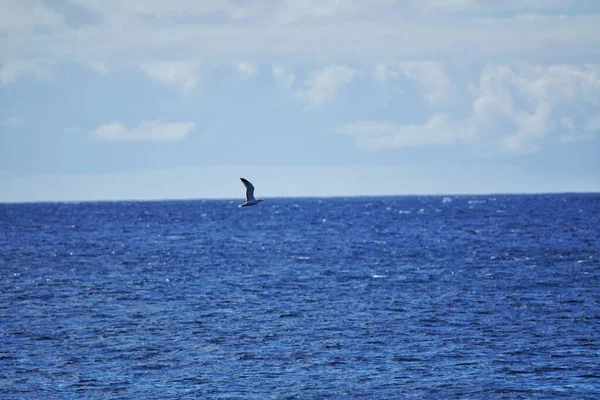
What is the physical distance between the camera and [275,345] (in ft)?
131

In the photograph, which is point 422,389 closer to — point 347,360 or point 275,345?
point 347,360

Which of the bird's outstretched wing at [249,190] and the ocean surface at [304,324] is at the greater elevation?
the bird's outstretched wing at [249,190]

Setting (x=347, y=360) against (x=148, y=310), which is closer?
(x=347, y=360)

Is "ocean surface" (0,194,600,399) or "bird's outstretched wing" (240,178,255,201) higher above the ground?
"bird's outstretched wing" (240,178,255,201)

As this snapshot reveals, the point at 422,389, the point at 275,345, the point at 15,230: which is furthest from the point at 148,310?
the point at 15,230

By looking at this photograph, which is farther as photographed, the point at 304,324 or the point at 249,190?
the point at 304,324

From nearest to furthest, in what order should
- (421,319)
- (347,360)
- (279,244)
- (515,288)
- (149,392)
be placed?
(149,392), (347,360), (421,319), (515,288), (279,244)

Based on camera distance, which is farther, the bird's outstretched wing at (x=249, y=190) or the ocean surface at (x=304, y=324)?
the bird's outstretched wing at (x=249, y=190)

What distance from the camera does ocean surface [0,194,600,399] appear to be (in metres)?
33.2

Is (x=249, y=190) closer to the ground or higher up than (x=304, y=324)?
higher up

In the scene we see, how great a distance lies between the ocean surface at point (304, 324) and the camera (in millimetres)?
33250

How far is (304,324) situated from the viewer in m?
44.9

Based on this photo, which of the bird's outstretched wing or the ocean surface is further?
the bird's outstretched wing

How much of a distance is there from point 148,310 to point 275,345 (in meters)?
12.6
